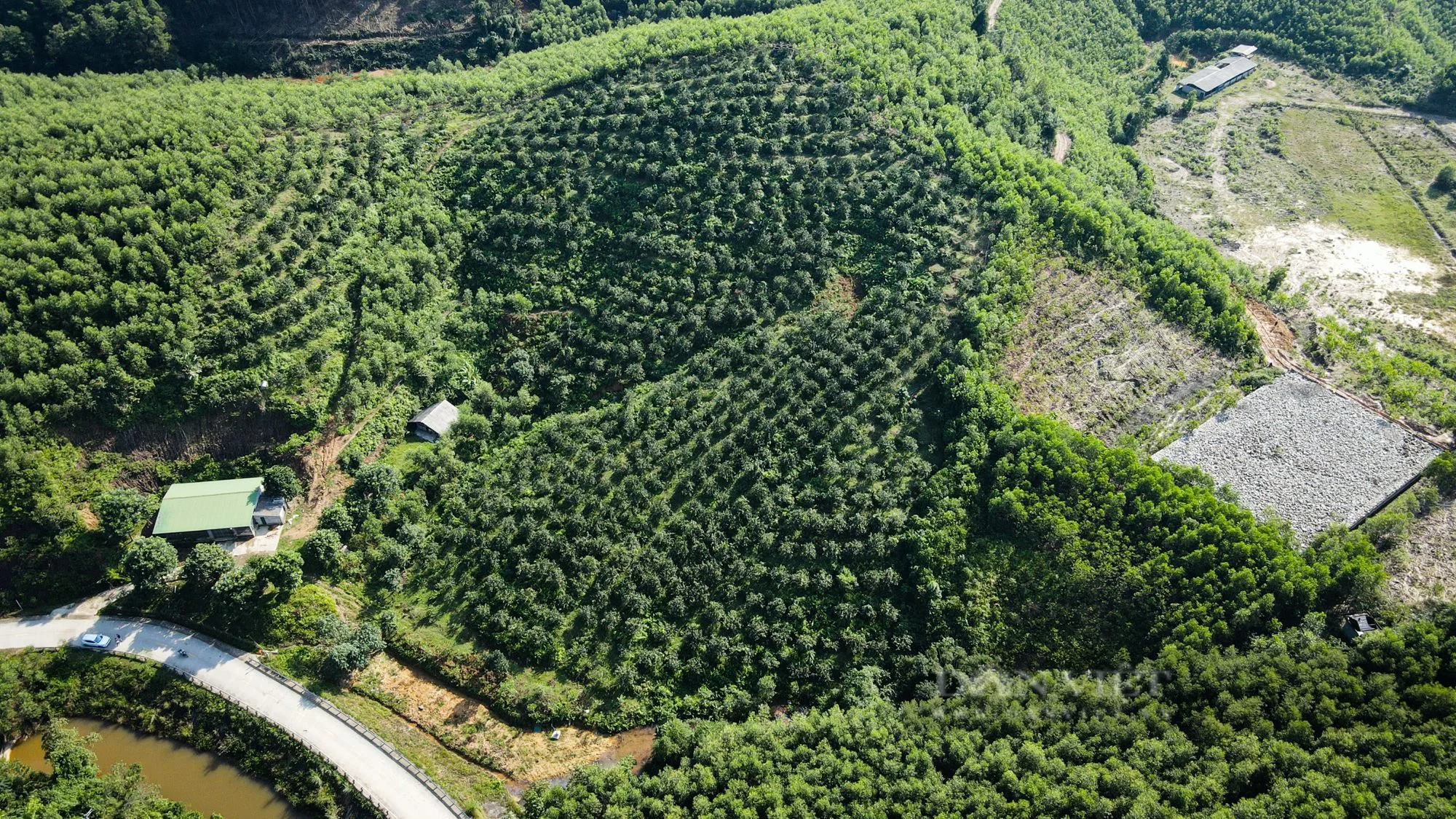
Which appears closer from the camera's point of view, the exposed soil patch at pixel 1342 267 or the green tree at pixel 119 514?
the green tree at pixel 119 514

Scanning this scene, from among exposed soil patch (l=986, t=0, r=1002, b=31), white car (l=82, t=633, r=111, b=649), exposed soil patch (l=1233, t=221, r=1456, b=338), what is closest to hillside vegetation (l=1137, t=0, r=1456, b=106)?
exposed soil patch (l=986, t=0, r=1002, b=31)

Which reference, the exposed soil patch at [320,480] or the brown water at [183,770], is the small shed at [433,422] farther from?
the brown water at [183,770]

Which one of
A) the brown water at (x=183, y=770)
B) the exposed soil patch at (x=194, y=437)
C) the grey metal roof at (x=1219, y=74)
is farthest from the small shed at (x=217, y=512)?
the grey metal roof at (x=1219, y=74)

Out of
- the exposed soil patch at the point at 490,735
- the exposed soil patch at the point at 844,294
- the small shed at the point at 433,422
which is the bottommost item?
the exposed soil patch at the point at 490,735

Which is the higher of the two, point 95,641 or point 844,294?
point 844,294

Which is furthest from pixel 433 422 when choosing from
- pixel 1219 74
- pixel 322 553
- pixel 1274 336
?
pixel 1219 74

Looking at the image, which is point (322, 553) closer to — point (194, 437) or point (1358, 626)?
point (194, 437)
